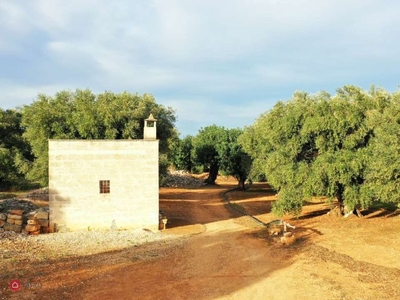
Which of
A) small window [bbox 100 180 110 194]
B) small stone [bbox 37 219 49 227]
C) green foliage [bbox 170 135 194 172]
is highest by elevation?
green foliage [bbox 170 135 194 172]

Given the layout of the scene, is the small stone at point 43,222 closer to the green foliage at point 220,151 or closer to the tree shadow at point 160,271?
the tree shadow at point 160,271

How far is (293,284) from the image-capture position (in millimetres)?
11492

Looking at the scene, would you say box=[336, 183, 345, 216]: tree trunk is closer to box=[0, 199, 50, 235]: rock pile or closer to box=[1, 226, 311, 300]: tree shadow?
box=[1, 226, 311, 300]: tree shadow

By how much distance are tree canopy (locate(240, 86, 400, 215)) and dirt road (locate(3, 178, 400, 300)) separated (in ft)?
7.11

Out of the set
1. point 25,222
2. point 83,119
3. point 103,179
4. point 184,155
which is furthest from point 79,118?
point 184,155

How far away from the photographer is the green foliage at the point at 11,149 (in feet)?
117

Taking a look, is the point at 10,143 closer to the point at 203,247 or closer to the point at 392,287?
the point at 203,247

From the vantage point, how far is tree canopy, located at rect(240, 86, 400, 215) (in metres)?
19.0

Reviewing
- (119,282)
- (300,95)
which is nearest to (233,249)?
(119,282)

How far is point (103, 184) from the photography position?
19.8 meters

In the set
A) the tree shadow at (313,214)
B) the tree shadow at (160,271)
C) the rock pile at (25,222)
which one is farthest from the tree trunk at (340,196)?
the rock pile at (25,222)

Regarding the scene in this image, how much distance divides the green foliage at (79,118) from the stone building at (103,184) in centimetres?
888

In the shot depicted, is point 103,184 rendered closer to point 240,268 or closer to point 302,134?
point 240,268

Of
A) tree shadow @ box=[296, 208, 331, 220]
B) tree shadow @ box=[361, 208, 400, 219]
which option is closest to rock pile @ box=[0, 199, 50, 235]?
tree shadow @ box=[296, 208, 331, 220]
